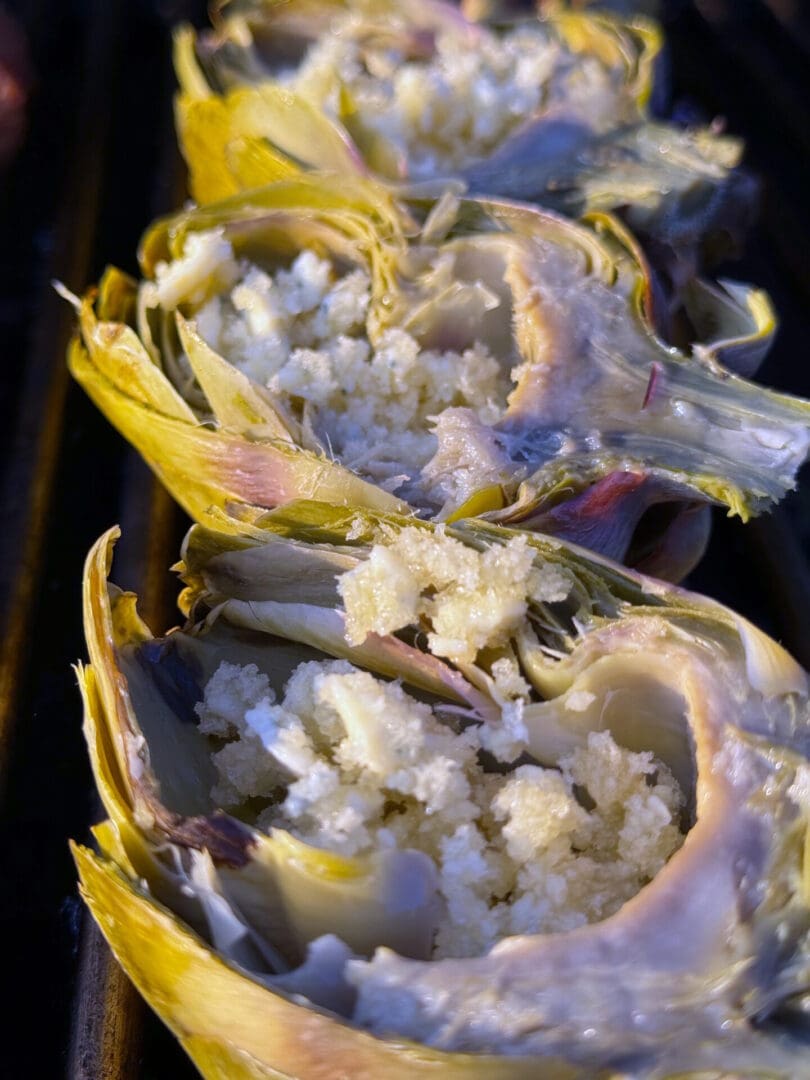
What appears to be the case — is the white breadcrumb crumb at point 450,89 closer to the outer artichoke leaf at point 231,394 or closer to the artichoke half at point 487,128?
the artichoke half at point 487,128

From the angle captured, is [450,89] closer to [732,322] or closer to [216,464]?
[732,322]

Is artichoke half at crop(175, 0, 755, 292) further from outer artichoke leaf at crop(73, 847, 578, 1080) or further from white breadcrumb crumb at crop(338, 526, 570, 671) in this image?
outer artichoke leaf at crop(73, 847, 578, 1080)

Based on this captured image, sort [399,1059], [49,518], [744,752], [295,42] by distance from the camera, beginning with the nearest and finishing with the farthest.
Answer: [399,1059], [744,752], [49,518], [295,42]

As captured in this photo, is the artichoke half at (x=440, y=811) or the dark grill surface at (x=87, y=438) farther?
the dark grill surface at (x=87, y=438)

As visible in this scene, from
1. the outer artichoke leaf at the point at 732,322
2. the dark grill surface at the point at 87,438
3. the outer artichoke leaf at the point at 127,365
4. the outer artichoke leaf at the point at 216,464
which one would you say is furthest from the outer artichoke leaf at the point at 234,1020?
the outer artichoke leaf at the point at 732,322

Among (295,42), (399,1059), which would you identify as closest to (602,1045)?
(399,1059)

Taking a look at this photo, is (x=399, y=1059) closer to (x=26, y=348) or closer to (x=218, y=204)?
(x=218, y=204)
